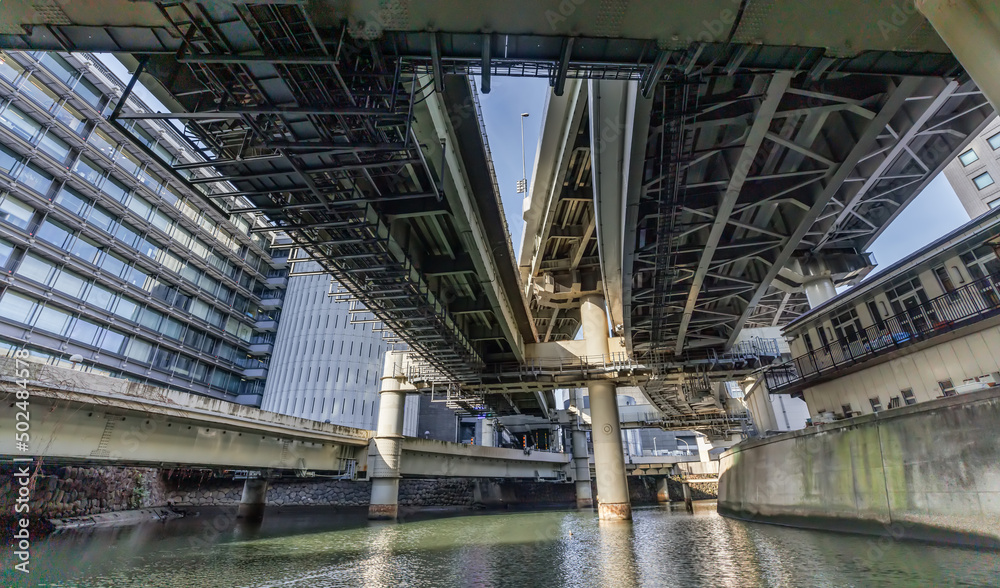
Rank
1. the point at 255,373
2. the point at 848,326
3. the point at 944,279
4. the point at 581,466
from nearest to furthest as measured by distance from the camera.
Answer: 1. the point at 944,279
2. the point at 848,326
3. the point at 581,466
4. the point at 255,373

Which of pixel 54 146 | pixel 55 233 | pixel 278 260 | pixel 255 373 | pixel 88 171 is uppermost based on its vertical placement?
pixel 278 260

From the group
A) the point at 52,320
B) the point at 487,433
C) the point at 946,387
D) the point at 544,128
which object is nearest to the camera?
the point at 946,387

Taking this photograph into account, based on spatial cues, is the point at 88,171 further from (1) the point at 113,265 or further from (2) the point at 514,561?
(2) the point at 514,561

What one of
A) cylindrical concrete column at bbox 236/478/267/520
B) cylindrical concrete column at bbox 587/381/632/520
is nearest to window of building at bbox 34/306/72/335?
cylindrical concrete column at bbox 236/478/267/520

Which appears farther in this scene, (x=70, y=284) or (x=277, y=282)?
(x=277, y=282)

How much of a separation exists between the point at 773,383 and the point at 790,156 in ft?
82.1

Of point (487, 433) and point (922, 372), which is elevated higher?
point (487, 433)

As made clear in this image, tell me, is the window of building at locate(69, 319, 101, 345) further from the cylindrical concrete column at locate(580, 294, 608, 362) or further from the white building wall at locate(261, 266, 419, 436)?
the cylindrical concrete column at locate(580, 294, 608, 362)

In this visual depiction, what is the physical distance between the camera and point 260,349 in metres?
58.0

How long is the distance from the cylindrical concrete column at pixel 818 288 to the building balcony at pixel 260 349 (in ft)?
201

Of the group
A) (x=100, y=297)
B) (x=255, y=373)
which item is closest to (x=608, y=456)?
(x=100, y=297)

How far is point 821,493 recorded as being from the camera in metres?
16.7

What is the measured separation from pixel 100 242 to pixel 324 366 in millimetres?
24579

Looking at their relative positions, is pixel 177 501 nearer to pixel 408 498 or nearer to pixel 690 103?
pixel 408 498
